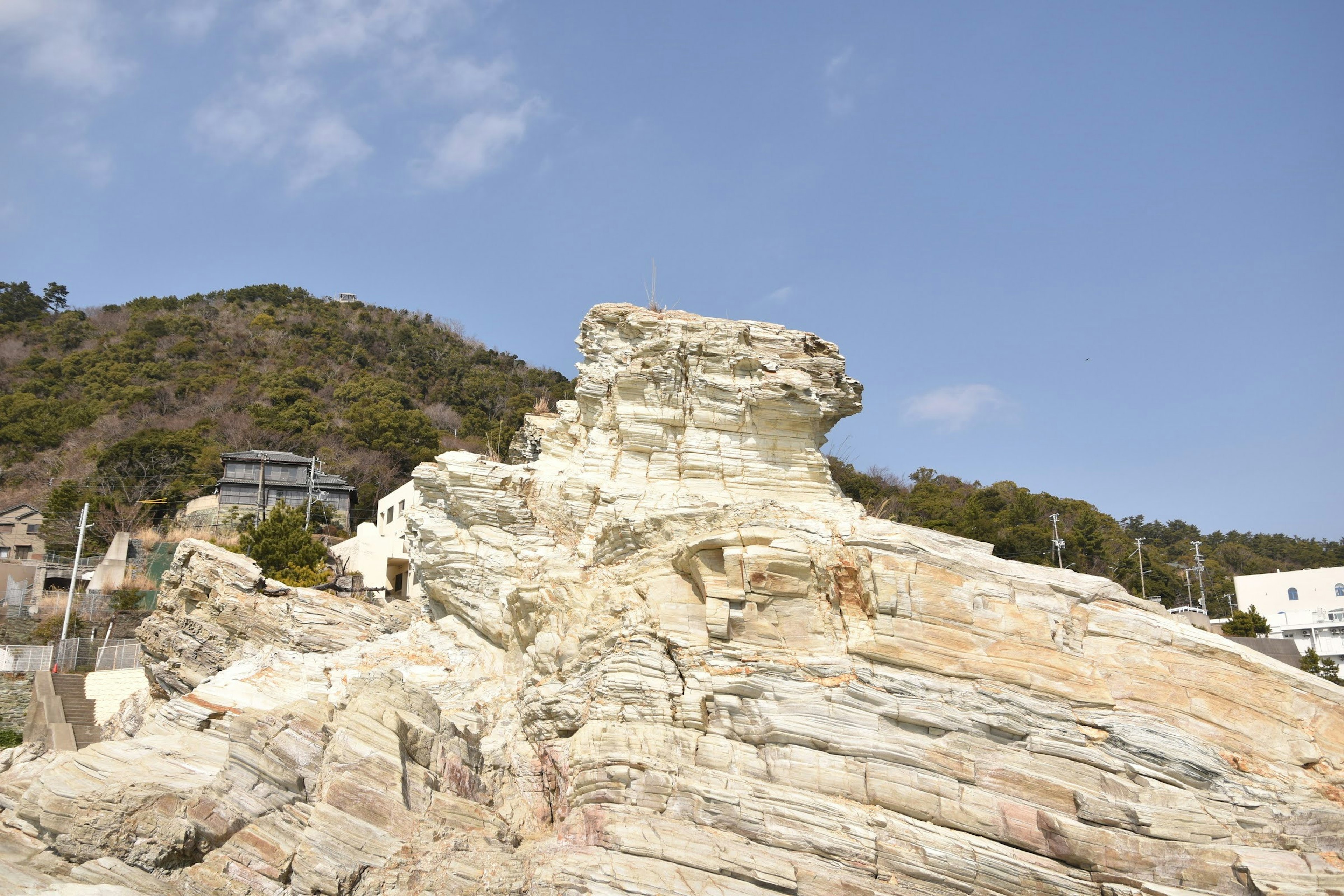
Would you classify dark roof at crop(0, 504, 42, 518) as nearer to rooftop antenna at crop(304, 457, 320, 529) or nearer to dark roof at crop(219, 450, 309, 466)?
dark roof at crop(219, 450, 309, 466)

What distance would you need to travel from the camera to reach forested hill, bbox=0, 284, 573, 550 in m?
45.9

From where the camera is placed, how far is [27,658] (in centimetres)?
2722

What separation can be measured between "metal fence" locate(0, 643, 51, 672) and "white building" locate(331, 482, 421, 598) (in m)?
9.34

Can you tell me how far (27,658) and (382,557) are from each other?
11394 mm

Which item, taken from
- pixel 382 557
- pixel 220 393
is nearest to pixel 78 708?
pixel 382 557

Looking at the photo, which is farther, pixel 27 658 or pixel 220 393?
pixel 220 393

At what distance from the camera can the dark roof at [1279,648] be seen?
3075cm

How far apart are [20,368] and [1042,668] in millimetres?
75770

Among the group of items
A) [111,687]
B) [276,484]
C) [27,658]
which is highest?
[276,484]

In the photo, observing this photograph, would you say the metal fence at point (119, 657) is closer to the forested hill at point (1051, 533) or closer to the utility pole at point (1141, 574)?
the forested hill at point (1051, 533)

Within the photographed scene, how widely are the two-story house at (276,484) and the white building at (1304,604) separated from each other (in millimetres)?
46725

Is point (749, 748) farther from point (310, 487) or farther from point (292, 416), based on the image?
point (292, 416)

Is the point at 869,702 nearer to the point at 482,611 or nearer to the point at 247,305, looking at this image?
the point at 482,611

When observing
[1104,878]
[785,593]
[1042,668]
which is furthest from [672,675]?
[1104,878]
